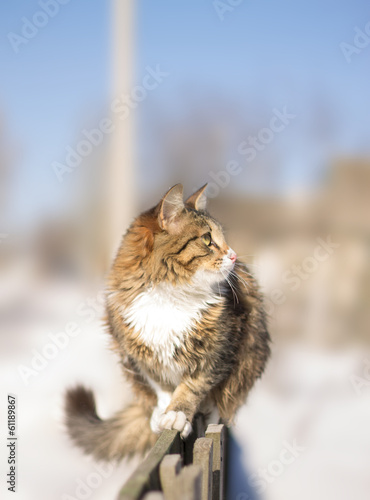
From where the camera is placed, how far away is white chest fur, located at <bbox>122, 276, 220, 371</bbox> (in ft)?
3.80

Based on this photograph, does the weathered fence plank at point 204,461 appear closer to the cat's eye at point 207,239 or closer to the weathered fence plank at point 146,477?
the weathered fence plank at point 146,477

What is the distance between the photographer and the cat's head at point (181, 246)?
117 centimetres

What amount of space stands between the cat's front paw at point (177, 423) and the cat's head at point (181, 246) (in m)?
0.29

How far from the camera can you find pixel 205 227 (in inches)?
48.2

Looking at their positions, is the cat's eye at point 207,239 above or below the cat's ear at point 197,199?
below

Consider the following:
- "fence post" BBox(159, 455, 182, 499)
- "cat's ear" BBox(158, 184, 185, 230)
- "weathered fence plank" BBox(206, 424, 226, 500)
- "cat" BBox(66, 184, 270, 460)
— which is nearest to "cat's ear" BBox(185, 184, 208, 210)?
"cat" BBox(66, 184, 270, 460)

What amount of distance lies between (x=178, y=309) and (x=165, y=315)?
1.3 inches

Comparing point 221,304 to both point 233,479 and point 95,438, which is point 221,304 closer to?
point 95,438

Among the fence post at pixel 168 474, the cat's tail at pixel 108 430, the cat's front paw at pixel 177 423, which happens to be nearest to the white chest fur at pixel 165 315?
the cat's front paw at pixel 177 423

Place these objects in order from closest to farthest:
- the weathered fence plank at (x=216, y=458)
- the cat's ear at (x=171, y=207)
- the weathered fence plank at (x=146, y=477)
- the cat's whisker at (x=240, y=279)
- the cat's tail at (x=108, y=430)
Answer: the weathered fence plank at (x=146, y=477) → the weathered fence plank at (x=216, y=458) → the cat's ear at (x=171, y=207) → the cat's whisker at (x=240, y=279) → the cat's tail at (x=108, y=430)

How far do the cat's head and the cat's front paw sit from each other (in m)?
0.29

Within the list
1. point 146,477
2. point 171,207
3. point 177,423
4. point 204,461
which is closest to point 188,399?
point 177,423

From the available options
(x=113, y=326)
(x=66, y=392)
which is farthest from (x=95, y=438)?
(x=113, y=326)

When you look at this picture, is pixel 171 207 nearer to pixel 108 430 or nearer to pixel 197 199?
pixel 197 199
